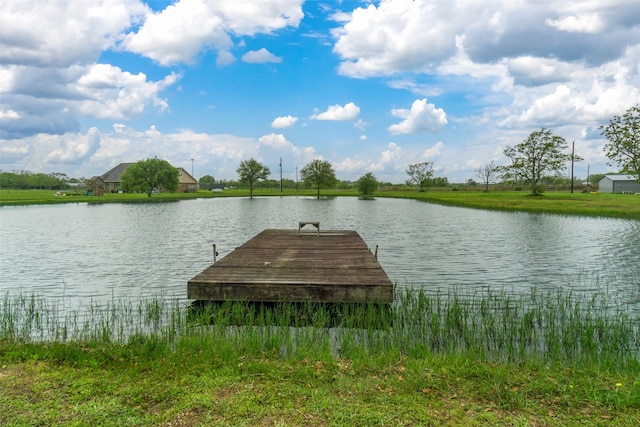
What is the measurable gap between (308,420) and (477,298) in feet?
26.8

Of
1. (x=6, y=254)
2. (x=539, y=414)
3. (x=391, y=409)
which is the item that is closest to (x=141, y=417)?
(x=391, y=409)

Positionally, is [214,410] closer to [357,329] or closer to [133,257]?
[357,329]

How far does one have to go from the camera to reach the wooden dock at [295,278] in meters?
9.57

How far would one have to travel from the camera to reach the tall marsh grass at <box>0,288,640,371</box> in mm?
6957

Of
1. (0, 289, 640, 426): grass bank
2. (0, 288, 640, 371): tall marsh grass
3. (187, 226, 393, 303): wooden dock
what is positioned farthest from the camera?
(187, 226, 393, 303): wooden dock

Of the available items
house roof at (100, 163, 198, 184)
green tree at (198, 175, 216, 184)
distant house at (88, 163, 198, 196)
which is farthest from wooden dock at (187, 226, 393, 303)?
green tree at (198, 175, 216, 184)

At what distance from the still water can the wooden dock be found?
6.98 ft

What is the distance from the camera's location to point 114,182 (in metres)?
105

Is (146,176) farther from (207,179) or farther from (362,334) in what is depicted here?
(207,179)

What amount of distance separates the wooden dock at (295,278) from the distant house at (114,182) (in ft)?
299

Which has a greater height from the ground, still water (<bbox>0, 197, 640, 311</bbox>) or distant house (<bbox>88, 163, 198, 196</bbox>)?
distant house (<bbox>88, 163, 198, 196</bbox>)

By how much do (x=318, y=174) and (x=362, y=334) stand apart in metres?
90.2

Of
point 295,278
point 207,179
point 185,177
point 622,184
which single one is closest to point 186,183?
point 185,177

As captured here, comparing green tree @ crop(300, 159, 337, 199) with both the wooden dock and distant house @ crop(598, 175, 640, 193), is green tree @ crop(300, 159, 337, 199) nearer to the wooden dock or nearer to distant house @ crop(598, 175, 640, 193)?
distant house @ crop(598, 175, 640, 193)
